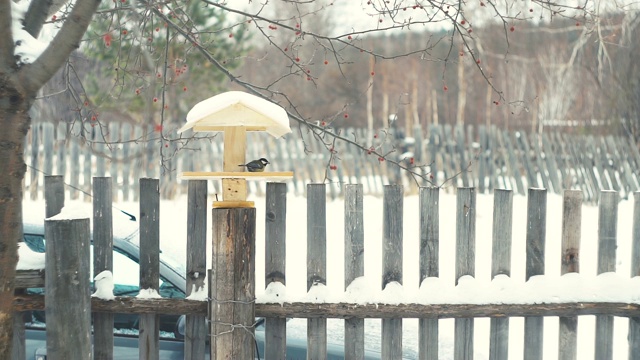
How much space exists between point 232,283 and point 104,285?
65cm

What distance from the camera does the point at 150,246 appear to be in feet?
11.8

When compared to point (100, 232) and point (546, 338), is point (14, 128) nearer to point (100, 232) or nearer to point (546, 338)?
point (100, 232)

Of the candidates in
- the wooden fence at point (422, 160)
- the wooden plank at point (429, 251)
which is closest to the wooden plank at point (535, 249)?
the wooden plank at point (429, 251)

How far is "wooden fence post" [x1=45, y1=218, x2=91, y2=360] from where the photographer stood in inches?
128

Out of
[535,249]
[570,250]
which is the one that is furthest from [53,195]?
[570,250]

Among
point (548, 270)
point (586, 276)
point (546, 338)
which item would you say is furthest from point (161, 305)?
point (548, 270)

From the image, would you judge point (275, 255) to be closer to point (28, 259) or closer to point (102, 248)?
point (102, 248)

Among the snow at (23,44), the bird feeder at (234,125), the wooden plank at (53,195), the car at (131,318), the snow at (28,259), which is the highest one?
the snow at (23,44)

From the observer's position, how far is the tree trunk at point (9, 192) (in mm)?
3109

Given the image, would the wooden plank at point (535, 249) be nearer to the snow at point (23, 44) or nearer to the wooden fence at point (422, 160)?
the snow at point (23, 44)

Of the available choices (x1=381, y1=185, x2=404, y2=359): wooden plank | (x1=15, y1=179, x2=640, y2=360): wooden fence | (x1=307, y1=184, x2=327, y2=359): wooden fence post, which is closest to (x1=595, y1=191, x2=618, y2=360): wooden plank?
(x1=15, y1=179, x2=640, y2=360): wooden fence

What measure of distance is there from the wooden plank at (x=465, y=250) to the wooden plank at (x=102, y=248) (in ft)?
5.59

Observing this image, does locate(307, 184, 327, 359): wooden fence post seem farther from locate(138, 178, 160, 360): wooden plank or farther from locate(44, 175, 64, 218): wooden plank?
locate(44, 175, 64, 218): wooden plank

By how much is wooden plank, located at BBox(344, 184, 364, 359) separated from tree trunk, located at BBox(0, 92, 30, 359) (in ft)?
4.91
